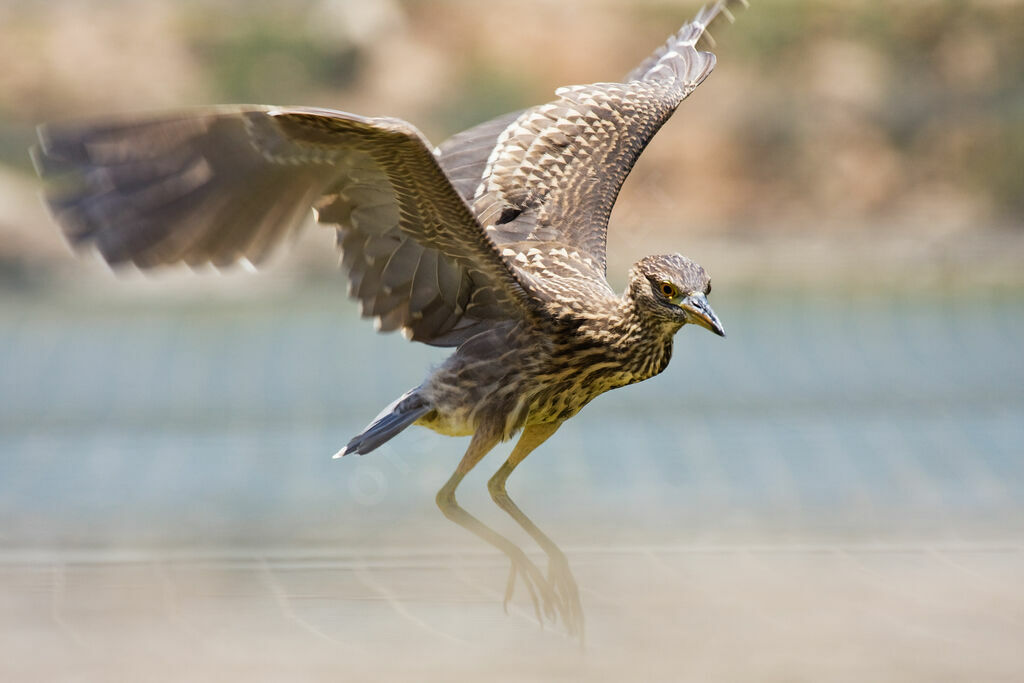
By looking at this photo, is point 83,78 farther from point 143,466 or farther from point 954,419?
point 954,419

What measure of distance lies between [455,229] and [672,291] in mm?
816

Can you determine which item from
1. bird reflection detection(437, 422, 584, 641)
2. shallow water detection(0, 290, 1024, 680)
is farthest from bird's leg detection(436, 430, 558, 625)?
shallow water detection(0, 290, 1024, 680)

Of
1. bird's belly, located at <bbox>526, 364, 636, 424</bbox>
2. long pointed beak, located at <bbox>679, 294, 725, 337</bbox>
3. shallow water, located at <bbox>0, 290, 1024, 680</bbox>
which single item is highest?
long pointed beak, located at <bbox>679, 294, 725, 337</bbox>

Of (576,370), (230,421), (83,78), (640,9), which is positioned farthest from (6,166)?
(576,370)

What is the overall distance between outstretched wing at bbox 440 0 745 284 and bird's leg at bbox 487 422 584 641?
65 cm

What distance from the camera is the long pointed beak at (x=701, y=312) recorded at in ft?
18.2

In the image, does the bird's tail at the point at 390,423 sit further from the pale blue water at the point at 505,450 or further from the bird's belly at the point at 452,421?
the pale blue water at the point at 505,450

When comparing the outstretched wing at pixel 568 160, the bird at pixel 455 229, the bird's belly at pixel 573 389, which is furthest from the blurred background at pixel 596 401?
the outstretched wing at pixel 568 160

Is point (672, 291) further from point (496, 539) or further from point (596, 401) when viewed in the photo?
point (596, 401)

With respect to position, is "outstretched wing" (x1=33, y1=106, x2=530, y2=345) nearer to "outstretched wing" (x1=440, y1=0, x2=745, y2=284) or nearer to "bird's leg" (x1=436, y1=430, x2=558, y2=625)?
"bird's leg" (x1=436, y1=430, x2=558, y2=625)

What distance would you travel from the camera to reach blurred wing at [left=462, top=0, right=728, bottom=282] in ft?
21.9

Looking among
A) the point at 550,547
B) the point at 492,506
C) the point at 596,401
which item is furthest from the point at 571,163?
the point at 596,401

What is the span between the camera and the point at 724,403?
16.1 meters

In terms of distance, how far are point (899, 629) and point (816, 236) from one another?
1227 cm
